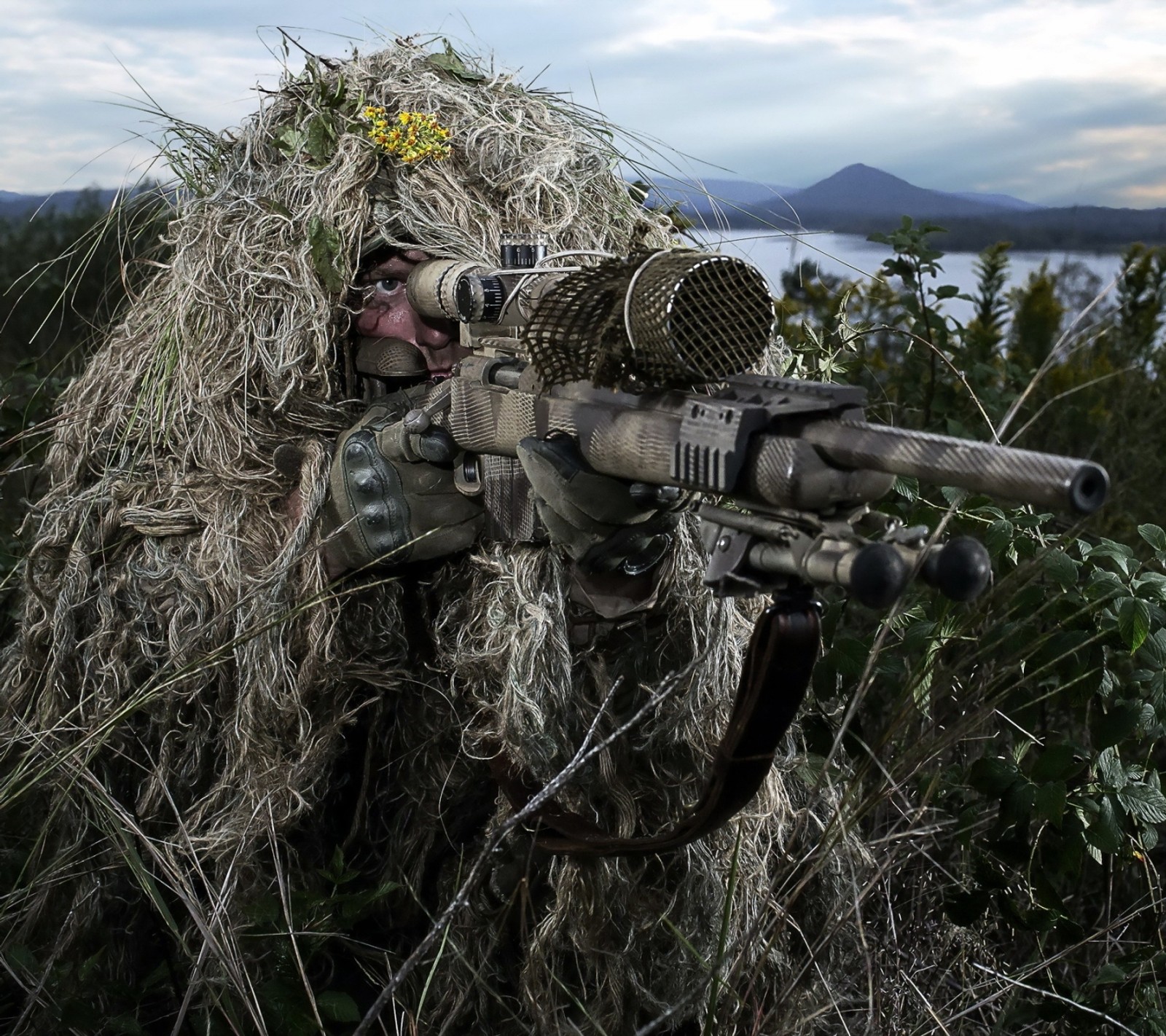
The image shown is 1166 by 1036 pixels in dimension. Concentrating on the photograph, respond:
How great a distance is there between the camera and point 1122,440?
12.8 ft

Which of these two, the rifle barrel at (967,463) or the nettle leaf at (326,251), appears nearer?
the rifle barrel at (967,463)

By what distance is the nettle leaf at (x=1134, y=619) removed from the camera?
1.71 metres

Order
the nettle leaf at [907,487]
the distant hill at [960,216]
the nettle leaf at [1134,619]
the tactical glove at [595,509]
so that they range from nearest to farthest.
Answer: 1. the tactical glove at [595,509]
2. the nettle leaf at [1134,619]
3. the nettle leaf at [907,487]
4. the distant hill at [960,216]

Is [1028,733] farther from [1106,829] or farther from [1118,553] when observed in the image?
→ [1118,553]

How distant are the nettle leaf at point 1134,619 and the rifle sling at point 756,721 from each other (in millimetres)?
524

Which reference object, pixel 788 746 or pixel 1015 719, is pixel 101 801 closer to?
pixel 788 746

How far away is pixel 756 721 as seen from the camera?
57.1 inches

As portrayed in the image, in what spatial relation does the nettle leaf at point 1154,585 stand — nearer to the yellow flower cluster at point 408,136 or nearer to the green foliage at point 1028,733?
the green foliage at point 1028,733

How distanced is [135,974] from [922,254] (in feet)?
7.23

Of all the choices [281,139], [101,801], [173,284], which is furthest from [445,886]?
[281,139]

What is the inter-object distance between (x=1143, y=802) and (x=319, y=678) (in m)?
1.29

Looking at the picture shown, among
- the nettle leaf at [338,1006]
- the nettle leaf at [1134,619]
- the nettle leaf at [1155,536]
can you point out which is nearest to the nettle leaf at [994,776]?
the nettle leaf at [1134,619]

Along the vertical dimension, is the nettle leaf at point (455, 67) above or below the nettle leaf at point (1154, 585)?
above

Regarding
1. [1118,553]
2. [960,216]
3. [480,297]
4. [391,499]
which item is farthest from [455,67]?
[960,216]
